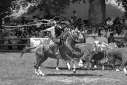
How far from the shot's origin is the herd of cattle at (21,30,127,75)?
1766cm

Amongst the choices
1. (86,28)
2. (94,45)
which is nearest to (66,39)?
(94,45)

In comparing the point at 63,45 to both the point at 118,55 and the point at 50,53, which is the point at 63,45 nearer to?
the point at 50,53

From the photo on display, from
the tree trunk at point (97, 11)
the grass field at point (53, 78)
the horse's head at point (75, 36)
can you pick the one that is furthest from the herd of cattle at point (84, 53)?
the tree trunk at point (97, 11)

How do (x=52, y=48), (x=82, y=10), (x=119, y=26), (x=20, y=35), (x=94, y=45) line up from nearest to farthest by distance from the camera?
1. (x=52, y=48)
2. (x=94, y=45)
3. (x=119, y=26)
4. (x=20, y=35)
5. (x=82, y=10)

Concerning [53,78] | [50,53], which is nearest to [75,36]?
[50,53]

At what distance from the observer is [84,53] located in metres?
20.8

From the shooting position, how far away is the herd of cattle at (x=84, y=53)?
57.9 ft

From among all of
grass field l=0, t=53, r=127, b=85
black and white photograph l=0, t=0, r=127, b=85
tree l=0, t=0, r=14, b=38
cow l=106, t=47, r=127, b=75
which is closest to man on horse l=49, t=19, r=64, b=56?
black and white photograph l=0, t=0, r=127, b=85

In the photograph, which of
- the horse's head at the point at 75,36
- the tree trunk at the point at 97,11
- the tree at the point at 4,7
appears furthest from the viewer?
the tree trunk at the point at 97,11

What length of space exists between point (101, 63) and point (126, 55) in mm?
3611

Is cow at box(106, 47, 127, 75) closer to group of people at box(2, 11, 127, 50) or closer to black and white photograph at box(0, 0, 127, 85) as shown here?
black and white photograph at box(0, 0, 127, 85)

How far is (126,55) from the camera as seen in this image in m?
17.9

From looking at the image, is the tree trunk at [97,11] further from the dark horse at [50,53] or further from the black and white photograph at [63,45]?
the dark horse at [50,53]

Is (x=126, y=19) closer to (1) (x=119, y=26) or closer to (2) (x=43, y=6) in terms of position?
(1) (x=119, y=26)
